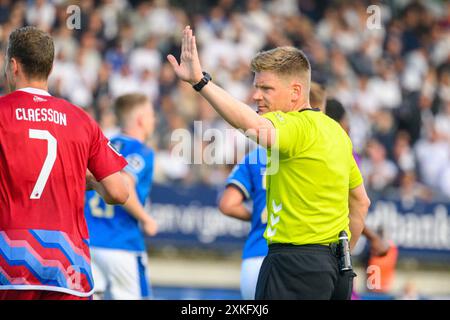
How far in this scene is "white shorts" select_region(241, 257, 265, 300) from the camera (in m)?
7.70

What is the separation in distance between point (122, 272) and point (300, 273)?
11.1 feet

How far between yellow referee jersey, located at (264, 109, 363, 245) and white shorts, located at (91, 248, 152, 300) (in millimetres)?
3159

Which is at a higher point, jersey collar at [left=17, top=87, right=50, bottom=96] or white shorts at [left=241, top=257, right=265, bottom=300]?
jersey collar at [left=17, top=87, right=50, bottom=96]

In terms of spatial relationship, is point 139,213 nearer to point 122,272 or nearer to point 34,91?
point 122,272

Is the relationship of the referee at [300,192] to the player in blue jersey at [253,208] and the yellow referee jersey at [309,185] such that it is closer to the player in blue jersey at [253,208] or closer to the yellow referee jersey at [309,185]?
the yellow referee jersey at [309,185]

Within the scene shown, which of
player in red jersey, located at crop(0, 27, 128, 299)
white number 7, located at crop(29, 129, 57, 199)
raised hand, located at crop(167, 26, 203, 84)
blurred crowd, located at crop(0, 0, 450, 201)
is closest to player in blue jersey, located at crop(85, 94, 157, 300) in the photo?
player in red jersey, located at crop(0, 27, 128, 299)

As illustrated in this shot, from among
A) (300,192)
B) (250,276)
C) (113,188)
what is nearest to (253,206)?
(250,276)

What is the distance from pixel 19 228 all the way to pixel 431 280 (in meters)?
11.7

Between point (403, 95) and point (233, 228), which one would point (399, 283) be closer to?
point (233, 228)

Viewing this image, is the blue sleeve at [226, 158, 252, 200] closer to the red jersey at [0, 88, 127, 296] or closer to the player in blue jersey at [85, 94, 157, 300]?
the player in blue jersey at [85, 94, 157, 300]

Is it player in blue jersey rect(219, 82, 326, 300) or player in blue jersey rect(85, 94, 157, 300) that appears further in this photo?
player in blue jersey rect(85, 94, 157, 300)

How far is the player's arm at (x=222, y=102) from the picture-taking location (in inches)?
211

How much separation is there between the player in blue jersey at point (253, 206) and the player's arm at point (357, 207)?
1358 millimetres
